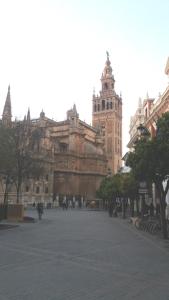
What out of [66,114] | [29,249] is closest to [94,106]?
[66,114]

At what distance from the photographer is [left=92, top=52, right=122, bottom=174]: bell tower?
416 feet

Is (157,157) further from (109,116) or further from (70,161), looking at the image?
(109,116)

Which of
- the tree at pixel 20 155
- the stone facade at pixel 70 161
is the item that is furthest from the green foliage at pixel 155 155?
the stone facade at pixel 70 161

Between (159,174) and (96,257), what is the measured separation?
8.34 m

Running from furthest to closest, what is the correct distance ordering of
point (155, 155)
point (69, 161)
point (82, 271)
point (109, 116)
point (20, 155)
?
point (109, 116)
point (69, 161)
point (20, 155)
point (155, 155)
point (82, 271)

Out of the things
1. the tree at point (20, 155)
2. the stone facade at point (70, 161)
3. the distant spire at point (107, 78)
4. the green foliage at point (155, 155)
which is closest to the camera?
the green foliage at point (155, 155)

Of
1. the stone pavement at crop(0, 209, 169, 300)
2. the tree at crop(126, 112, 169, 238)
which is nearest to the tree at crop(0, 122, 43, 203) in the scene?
the tree at crop(126, 112, 169, 238)

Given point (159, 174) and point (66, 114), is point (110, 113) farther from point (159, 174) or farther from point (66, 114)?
point (159, 174)

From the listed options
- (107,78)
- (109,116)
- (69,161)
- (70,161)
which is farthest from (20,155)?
(107,78)

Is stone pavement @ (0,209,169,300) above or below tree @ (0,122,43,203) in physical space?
below

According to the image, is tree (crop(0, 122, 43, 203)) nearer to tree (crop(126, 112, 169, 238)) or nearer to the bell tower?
tree (crop(126, 112, 169, 238))

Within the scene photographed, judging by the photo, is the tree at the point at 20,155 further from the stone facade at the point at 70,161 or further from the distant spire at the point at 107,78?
the distant spire at the point at 107,78

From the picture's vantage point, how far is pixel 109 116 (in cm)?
13100

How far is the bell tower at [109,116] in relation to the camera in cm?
12688
